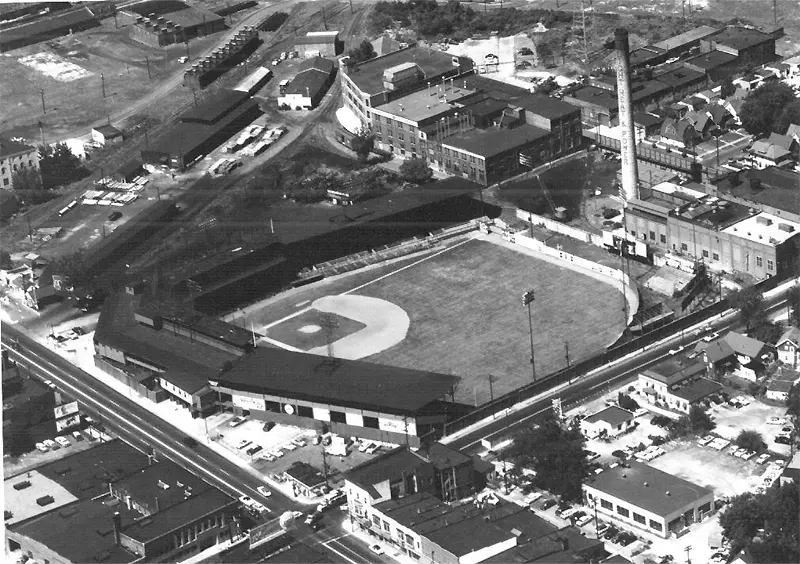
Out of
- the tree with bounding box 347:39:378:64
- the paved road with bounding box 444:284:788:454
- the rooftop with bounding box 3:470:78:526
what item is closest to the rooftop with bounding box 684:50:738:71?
the tree with bounding box 347:39:378:64

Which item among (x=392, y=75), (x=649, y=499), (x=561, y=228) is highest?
(x=392, y=75)

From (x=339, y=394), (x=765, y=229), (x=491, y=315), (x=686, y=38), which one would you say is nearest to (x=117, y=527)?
(x=339, y=394)

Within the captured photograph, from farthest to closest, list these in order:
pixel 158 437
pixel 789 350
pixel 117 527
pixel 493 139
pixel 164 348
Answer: pixel 493 139 < pixel 164 348 < pixel 789 350 < pixel 158 437 < pixel 117 527

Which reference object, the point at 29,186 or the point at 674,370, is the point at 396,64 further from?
the point at 674,370

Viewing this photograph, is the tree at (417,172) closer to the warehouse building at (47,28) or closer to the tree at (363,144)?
Result: the tree at (363,144)

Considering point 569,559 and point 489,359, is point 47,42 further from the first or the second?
point 569,559

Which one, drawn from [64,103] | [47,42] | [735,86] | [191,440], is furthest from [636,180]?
[47,42]
